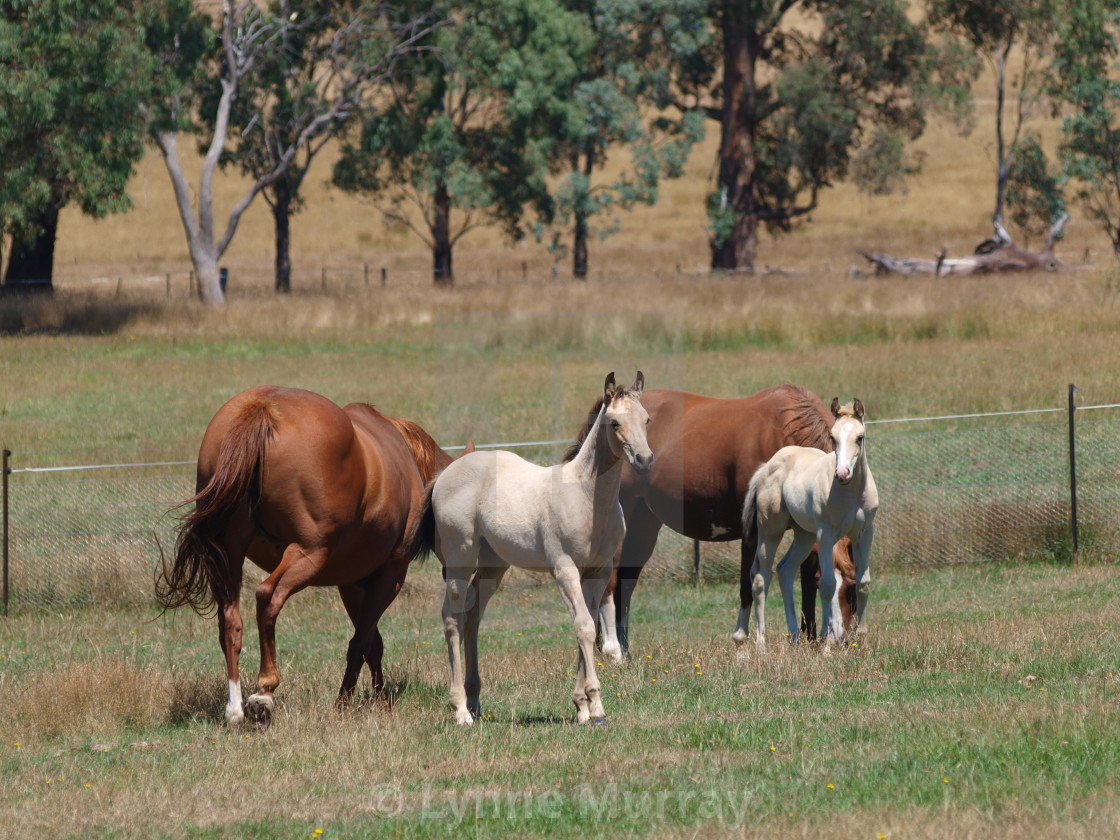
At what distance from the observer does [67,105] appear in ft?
107

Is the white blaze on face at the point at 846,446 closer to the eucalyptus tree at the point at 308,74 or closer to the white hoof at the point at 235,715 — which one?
the white hoof at the point at 235,715

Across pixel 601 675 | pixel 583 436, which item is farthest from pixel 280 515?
pixel 601 675

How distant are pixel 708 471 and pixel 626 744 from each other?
489 centimetres

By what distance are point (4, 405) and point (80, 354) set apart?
5.78m

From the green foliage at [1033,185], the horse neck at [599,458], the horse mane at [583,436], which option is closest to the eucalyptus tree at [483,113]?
the green foliage at [1033,185]

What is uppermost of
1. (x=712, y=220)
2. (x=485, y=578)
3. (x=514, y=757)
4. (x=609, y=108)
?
(x=609, y=108)

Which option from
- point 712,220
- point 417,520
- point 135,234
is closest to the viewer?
point 417,520

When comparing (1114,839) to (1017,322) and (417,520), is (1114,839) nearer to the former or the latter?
(417,520)

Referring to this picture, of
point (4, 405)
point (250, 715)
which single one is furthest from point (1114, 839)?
point (4, 405)

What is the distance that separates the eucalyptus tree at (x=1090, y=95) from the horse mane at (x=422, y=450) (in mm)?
39966

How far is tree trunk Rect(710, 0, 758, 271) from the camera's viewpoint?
44156mm

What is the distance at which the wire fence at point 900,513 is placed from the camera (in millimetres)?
14094

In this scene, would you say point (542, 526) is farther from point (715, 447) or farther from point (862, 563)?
point (715, 447)

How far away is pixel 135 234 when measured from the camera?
8200 cm
